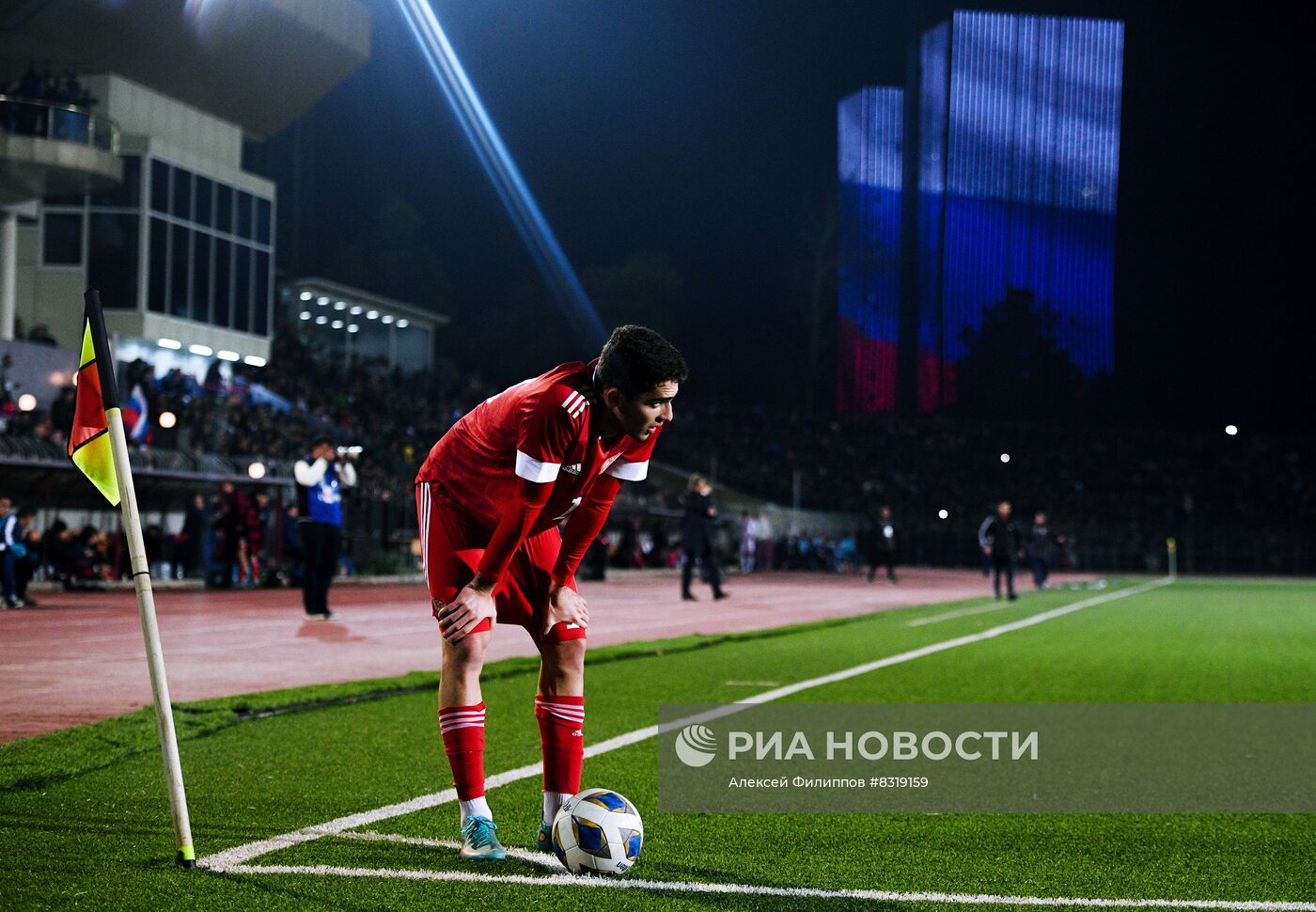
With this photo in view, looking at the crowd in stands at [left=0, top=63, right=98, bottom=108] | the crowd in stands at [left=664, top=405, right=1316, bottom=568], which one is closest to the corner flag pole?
the crowd in stands at [left=0, top=63, right=98, bottom=108]

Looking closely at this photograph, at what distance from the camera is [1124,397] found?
7144 centimetres

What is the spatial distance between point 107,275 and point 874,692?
35.4m

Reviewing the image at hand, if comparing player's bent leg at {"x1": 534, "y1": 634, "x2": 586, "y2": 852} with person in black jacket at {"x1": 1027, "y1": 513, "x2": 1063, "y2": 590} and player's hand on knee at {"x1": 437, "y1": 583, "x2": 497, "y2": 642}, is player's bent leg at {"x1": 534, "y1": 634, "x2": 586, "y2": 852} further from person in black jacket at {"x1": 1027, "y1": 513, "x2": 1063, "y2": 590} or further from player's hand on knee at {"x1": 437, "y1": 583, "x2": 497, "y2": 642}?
person in black jacket at {"x1": 1027, "y1": 513, "x2": 1063, "y2": 590}

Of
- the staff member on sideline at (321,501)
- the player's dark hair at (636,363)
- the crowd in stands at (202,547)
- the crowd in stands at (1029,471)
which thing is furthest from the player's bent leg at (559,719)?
the crowd in stands at (1029,471)

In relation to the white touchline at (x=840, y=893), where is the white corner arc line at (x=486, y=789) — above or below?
below

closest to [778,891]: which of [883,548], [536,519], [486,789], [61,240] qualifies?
[536,519]

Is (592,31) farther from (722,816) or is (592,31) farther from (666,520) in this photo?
(722,816)

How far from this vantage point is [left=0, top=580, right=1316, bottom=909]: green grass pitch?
13.8 feet

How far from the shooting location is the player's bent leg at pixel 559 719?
4863 mm

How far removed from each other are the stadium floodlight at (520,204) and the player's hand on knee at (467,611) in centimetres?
6567

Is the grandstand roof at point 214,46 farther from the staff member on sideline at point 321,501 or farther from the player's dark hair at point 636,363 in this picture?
the player's dark hair at point 636,363

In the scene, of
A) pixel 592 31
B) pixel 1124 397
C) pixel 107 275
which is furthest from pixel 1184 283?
pixel 107 275

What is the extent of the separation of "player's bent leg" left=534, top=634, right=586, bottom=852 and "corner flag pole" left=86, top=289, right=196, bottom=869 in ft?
3.96

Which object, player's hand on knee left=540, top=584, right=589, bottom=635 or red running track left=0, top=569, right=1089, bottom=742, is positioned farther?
red running track left=0, top=569, right=1089, bottom=742
